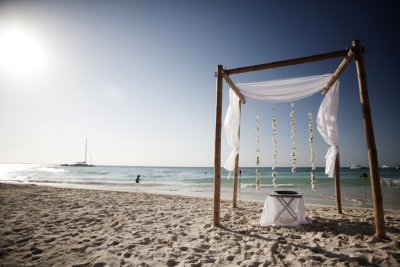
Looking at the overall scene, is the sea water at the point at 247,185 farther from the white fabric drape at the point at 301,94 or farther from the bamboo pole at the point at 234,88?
the white fabric drape at the point at 301,94

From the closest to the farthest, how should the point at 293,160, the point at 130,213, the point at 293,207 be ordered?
the point at 293,207, the point at 130,213, the point at 293,160

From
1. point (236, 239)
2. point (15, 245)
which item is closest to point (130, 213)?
point (15, 245)

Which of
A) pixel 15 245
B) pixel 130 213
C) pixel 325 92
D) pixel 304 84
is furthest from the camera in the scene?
pixel 130 213

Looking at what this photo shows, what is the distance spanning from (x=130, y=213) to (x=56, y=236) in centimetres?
230

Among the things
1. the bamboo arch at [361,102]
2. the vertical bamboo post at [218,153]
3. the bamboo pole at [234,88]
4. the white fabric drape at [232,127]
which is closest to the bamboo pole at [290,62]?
the bamboo arch at [361,102]

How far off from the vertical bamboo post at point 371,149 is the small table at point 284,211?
1260mm

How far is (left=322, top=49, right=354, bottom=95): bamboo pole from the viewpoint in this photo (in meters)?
4.23

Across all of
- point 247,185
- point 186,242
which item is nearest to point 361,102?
point 186,242

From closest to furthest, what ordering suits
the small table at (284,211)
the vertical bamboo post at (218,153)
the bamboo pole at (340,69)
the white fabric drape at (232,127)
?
the bamboo pole at (340,69)
the small table at (284,211)
the vertical bamboo post at (218,153)
the white fabric drape at (232,127)

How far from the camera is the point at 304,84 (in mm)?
5109

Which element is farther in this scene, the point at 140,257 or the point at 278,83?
the point at 278,83

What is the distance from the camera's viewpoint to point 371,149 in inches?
152

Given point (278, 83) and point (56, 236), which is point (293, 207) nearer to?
point (278, 83)

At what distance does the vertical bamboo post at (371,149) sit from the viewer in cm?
376
